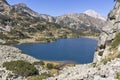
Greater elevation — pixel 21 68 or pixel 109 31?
pixel 109 31

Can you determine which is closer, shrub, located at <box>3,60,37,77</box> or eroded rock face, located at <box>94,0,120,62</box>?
eroded rock face, located at <box>94,0,120,62</box>

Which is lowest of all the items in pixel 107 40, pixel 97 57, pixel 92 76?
pixel 92 76

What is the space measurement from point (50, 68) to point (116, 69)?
149 ft

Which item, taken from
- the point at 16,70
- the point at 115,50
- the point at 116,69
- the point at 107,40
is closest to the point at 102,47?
the point at 107,40

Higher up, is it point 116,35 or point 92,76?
point 116,35

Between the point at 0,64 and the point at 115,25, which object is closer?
the point at 115,25

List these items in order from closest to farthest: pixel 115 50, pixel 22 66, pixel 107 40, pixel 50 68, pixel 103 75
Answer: pixel 103 75, pixel 115 50, pixel 107 40, pixel 22 66, pixel 50 68

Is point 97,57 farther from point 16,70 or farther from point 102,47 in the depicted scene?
point 16,70

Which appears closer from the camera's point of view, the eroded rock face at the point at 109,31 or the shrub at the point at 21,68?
the eroded rock face at the point at 109,31

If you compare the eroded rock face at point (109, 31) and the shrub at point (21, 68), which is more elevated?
the eroded rock face at point (109, 31)

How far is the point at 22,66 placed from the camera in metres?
57.2

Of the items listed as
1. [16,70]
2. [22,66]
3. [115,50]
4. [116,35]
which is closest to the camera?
[115,50]

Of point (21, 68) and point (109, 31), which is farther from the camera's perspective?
point (21, 68)

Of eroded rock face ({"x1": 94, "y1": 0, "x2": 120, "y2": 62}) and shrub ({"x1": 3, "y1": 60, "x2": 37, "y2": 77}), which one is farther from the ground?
eroded rock face ({"x1": 94, "y1": 0, "x2": 120, "y2": 62})
